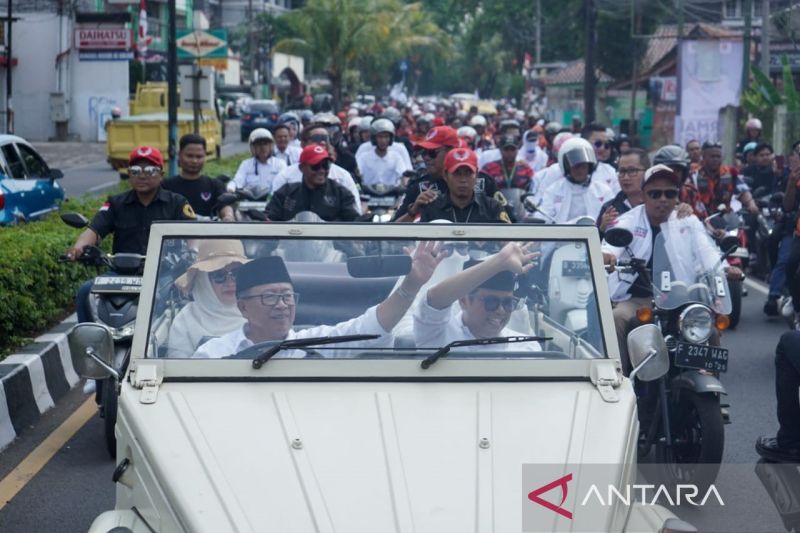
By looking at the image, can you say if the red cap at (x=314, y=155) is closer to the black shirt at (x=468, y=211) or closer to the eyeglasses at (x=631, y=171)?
the black shirt at (x=468, y=211)

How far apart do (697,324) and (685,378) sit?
0.27m

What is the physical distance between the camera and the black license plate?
6.42 meters

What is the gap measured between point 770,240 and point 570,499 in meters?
9.90

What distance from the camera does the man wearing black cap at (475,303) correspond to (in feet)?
15.0

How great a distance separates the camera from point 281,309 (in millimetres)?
4621

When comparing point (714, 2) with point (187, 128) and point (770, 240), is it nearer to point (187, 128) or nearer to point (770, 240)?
point (187, 128)

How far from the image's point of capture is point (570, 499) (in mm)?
3793

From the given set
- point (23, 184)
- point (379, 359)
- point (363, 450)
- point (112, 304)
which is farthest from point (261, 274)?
point (23, 184)

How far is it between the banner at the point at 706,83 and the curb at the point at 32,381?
24611 mm

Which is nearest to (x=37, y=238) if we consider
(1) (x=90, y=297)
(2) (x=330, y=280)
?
(1) (x=90, y=297)

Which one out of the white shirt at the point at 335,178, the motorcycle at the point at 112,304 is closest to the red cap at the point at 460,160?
the motorcycle at the point at 112,304

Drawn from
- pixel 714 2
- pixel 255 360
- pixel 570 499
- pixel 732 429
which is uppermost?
pixel 714 2

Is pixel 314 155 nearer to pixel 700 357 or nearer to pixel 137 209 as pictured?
pixel 137 209

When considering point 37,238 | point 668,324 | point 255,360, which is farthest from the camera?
point 37,238
